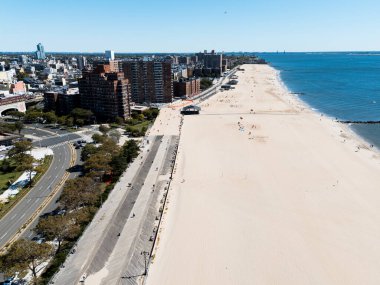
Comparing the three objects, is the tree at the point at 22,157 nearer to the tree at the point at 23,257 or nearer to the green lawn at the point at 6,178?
the green lawn at the point at 6,178

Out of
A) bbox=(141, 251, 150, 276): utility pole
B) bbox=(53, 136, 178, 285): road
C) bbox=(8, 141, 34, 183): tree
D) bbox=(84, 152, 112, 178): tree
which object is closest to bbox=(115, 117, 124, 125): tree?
bbox=(8, 141, 34, 183): tree

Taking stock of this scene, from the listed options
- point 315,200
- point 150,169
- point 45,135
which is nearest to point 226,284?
point 315,200

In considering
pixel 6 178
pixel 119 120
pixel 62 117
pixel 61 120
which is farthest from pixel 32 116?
pixel 6 178

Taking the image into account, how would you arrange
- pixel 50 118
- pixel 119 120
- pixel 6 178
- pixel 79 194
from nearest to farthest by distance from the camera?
pixel 79 194, pixel 6 178, pixel 119 120, pixel 50 118

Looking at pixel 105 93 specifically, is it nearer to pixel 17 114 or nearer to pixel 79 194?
pixel 17 114

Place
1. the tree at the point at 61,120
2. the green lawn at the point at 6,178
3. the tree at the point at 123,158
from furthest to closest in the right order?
the tree at the point at 61,120 < the tree at the point at 123,158 < the green lawn at the point at 6,178

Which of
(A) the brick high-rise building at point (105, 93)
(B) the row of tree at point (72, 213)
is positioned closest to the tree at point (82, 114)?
(A) the brick high-rise building at point (105, 93)

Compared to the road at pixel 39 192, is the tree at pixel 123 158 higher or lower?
higher

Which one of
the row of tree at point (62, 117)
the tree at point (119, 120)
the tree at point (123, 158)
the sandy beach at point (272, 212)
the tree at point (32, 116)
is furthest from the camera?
the tree at point (32, 116)
